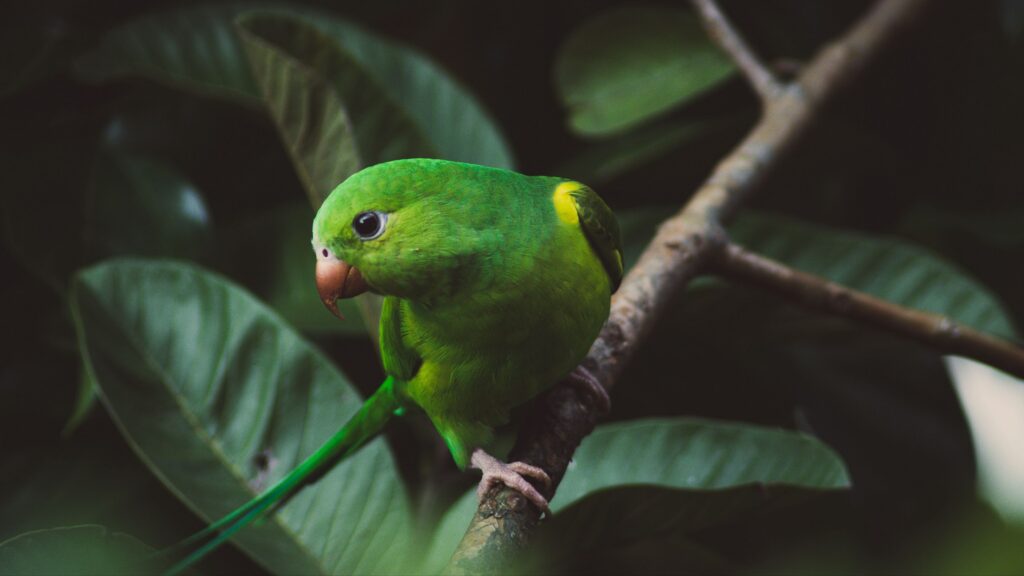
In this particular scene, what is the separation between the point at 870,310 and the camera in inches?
46.8

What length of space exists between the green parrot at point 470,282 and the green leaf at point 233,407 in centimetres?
7

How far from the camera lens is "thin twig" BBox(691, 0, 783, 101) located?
1559 millimetres

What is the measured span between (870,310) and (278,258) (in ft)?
3.16

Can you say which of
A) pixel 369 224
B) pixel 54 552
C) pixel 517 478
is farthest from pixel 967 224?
pixel 54 552

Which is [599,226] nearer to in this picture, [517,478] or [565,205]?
[565,205]

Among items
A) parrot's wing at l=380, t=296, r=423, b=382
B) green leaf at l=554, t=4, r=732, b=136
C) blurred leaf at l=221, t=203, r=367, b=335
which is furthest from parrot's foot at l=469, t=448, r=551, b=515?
green leaf at l=554, t=4, r=732, b=136

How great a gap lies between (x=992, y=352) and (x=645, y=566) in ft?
1.73

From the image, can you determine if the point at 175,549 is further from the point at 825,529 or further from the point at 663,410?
the point at 825,529

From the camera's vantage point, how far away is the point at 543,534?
99 centimetres

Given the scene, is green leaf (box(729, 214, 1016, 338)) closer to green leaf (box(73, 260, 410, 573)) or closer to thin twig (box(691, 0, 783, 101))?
thin twig (box(691, 0, 783, 101))

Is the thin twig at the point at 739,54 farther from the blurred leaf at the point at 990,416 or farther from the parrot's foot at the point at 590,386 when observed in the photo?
the parrot's foot at the point at 590,386

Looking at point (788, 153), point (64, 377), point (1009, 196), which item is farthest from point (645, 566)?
point (1009, 196)

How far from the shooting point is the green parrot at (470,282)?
32.8 inches

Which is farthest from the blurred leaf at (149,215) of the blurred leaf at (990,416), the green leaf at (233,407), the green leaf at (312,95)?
the blurred leaf at (990,416)
